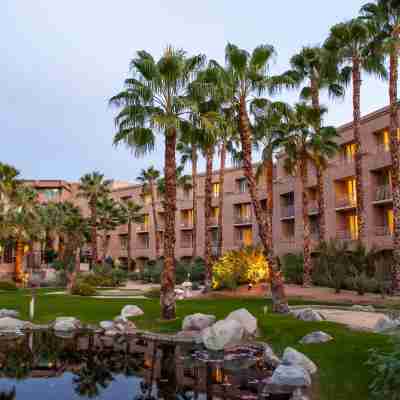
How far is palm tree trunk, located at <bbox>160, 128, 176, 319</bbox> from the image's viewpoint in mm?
17828

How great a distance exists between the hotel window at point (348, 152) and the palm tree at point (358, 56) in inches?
350

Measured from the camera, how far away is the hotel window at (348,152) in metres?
37.8

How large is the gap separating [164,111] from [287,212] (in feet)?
95.5

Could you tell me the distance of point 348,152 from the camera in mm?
38531

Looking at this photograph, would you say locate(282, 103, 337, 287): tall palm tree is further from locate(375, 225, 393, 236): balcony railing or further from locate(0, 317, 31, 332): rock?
locate(0, 317, 31, 332): rock

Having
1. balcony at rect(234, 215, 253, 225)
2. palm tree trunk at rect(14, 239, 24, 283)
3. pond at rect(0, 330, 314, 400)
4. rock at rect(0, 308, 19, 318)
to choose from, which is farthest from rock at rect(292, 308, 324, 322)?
palm tree trunk at rect(14, 239, 24, 283)

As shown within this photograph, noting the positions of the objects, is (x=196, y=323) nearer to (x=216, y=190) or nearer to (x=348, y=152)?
(x=348, y=152)

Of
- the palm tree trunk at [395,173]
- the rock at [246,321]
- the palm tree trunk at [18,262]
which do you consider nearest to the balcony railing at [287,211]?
the palm tree trunk at [395,173]

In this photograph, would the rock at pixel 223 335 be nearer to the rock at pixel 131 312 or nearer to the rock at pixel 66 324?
the rock at pixel 131 312

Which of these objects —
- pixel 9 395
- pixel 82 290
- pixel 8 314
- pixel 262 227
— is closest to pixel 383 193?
pixel 262 227

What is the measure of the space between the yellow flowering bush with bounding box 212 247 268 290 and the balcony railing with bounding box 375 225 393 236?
29.2 ft

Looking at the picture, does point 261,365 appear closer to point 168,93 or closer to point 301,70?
point 168,93

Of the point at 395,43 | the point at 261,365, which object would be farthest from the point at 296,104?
the point at 261,365

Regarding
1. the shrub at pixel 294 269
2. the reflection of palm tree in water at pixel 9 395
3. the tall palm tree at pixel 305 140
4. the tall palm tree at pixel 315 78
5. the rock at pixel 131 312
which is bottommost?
the reflection of palm tree in water at pixel 9 395
